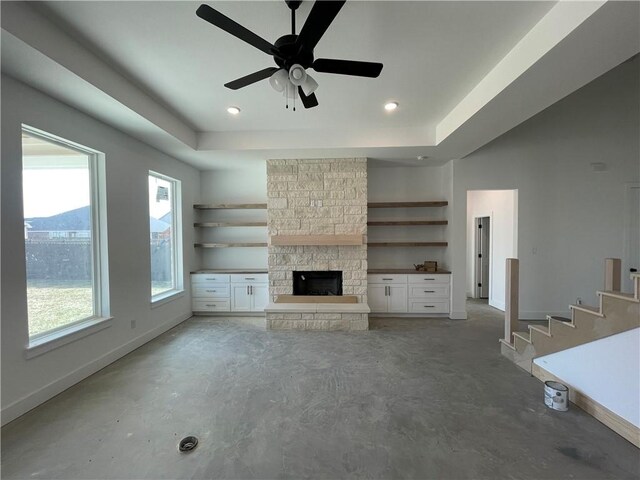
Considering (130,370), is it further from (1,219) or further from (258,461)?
(258,461)

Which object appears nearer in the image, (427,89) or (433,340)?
(427,89)

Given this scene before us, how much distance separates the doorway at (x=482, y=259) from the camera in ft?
19.4

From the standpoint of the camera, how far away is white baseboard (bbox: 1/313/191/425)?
2.04 metres

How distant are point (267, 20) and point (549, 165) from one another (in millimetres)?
4781

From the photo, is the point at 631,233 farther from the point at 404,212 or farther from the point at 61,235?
the point at 61,235

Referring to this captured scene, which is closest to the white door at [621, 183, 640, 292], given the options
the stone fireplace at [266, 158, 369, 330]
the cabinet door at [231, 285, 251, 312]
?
the stone fireplace at [266, 158, 369, 330]

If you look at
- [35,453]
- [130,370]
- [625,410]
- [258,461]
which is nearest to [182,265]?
[130,370]

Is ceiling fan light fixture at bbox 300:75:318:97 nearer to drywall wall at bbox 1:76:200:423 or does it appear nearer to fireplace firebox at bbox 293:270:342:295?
drywall wall at bbox 1:76:200:423

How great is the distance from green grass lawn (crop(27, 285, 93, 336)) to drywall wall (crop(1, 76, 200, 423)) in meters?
0.20

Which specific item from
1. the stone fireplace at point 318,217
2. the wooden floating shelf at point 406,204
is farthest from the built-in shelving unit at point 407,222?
the stone fireplace at point 318,217

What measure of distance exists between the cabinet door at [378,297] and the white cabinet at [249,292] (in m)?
1.82

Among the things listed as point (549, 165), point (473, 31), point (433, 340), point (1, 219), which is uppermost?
point (473, 31)

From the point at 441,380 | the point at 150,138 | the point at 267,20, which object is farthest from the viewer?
the point at 150,138

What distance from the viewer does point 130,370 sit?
280 centimetres
